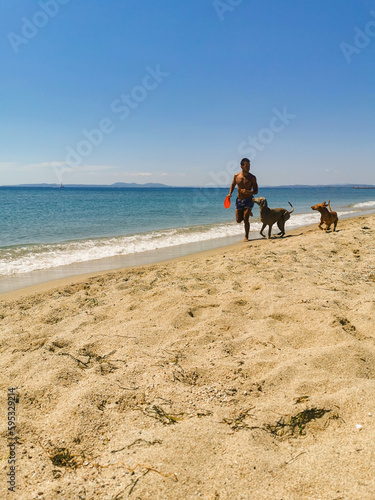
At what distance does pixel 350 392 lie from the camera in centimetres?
194

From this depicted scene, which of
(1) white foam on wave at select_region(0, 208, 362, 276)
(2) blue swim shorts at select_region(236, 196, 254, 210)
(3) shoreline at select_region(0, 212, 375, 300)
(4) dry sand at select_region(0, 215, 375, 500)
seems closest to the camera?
(4) dry sand at select_region(0, 215, 375, 500)

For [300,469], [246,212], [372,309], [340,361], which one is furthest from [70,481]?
[246,212]

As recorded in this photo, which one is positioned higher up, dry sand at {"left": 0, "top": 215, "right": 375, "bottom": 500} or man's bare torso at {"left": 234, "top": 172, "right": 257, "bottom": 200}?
man's bare torso at {"left": 234, "top": 172, "right": 257, "bottom": 200}

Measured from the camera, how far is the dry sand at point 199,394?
1.48 metres

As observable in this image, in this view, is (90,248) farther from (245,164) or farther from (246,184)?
(245,164)

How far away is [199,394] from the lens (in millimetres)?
2135

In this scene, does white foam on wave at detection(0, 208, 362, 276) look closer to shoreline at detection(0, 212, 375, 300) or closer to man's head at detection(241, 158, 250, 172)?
shoreline at detection(0, 212, 375, 300)

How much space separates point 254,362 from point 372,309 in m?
1.52

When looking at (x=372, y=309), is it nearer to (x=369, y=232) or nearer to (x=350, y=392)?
(x=350, y=392)

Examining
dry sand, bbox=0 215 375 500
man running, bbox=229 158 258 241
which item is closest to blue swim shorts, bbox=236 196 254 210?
man running, bbox=229 158 258 241

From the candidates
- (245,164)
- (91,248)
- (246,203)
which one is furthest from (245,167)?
(91,248)

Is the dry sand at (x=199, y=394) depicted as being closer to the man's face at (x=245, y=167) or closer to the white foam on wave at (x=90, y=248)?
the white foam on wave at (x=90, y=248)

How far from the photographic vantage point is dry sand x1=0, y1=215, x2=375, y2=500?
1.48 meters

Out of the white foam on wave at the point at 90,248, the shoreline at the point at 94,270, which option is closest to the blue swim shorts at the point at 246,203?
the shoreline at the point at 94,270
